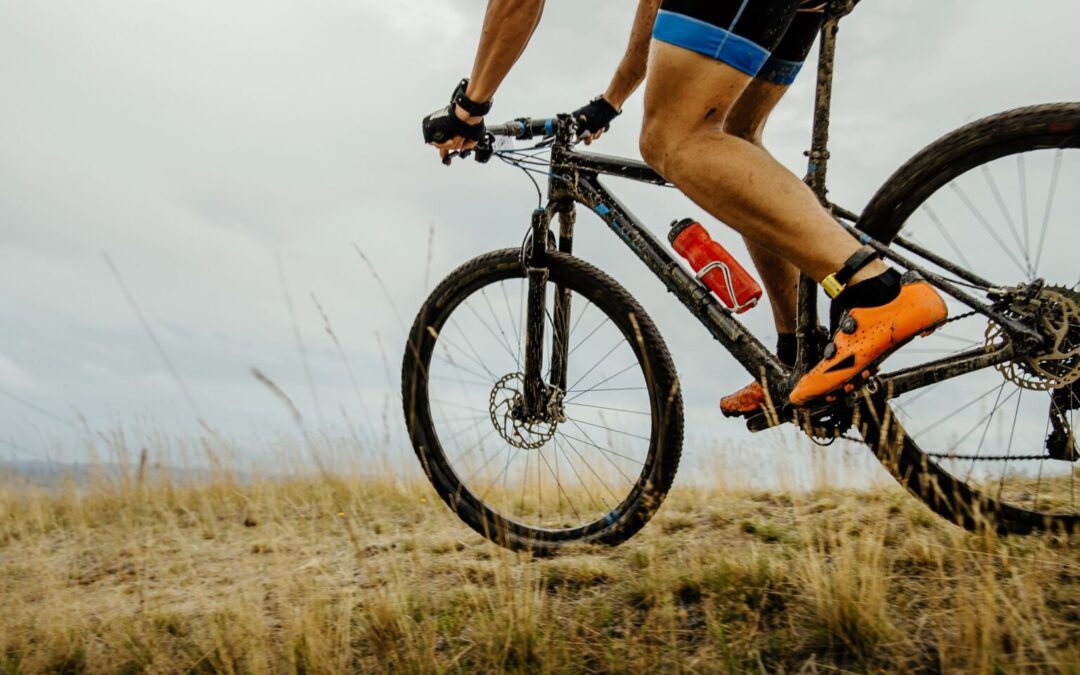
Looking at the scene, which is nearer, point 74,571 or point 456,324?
point 456,324

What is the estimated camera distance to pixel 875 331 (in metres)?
2.10

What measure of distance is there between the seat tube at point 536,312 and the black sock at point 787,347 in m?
0.90

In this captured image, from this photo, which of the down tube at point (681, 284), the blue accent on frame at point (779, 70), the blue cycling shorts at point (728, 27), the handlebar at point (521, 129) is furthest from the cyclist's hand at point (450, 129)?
the blue accent on frame at point (779, 70)

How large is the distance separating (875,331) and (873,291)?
111mm

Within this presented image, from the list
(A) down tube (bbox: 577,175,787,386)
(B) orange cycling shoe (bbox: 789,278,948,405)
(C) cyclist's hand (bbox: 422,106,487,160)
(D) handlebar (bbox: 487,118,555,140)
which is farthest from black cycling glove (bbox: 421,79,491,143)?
(B) orange cycling shoe (bbox: 789,278,948,405)

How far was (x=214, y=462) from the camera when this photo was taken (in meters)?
5.52

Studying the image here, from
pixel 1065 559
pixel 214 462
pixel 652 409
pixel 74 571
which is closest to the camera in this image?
pixel 1065 559

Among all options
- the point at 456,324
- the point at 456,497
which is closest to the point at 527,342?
the point at 456,324

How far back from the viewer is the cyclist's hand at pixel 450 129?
2.86m

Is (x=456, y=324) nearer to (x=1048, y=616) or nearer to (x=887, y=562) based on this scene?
(x=887, y=562)

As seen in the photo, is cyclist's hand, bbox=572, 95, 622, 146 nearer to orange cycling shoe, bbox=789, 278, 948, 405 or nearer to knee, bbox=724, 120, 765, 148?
knee, bbox=724, 120, 765, 148

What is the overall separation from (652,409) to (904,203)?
1075mm

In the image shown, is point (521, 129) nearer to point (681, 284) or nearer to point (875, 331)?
point (681, 284)

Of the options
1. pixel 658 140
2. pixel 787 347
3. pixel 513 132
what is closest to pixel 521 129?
pixel 513 132
